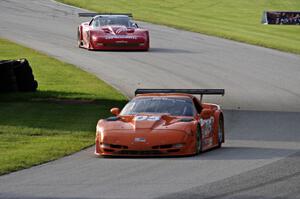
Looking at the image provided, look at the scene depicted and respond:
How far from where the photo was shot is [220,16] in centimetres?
6006

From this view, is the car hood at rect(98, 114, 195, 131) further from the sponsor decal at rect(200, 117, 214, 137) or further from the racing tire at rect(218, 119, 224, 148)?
the racing tire at rect(218, 119, 224, 148)

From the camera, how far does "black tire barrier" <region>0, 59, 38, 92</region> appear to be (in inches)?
1051

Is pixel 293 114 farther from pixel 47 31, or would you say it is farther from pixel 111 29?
pixel 47 31

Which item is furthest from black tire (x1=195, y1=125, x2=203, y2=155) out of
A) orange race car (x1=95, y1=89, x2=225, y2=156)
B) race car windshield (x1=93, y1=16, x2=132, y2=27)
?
race car windshield (x1=93, y1=16, x2=132, y2=27)

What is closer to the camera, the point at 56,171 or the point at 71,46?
the point at 56,171

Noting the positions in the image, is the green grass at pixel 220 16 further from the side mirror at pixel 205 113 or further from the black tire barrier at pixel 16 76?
the side mirror at pixel 205 113

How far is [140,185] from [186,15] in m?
46.5

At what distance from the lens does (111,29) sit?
39.2 m

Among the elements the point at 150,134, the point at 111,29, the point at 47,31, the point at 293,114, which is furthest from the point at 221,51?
the point at 150,134

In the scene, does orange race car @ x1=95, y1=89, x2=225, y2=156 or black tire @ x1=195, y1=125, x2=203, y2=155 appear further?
black tire @ x1=195, y1=125, x2=203, y2=155

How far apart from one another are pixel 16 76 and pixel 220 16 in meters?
33.4

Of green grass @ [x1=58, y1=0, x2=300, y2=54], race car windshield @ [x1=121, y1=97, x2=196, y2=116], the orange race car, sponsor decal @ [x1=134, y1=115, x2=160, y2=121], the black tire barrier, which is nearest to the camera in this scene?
the orange race car

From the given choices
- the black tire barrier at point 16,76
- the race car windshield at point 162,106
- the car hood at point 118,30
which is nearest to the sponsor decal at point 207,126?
the race car windshield at point 162,106

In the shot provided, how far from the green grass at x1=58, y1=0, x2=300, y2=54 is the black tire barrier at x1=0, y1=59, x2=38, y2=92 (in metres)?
17.3
